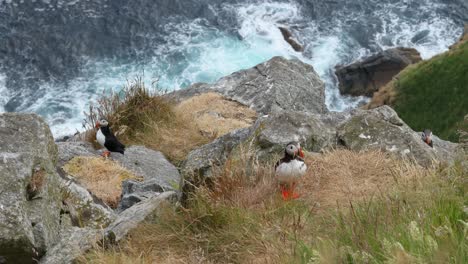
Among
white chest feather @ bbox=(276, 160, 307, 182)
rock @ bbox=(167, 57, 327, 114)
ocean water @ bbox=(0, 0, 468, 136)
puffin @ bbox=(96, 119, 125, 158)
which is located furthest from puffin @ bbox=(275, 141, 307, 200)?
ocean water @ bbox=(0, 0, 468, 136)

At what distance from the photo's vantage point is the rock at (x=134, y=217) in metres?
6.38

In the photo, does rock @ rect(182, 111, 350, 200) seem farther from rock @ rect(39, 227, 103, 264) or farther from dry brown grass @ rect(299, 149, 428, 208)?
rock @ rect(39, 227, 103, 264)

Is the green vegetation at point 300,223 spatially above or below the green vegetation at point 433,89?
above

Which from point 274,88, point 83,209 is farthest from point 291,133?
point 274,88

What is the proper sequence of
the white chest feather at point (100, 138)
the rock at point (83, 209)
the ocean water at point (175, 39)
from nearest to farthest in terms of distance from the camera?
1. the rock at point (83, 209)
2. the white chest feather at point (100, 138)
3. the ocean water at point (175, 39)

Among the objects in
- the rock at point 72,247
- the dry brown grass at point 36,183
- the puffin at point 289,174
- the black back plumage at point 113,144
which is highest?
the puffin at point 289,174

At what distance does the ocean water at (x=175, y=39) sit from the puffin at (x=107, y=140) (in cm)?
1307

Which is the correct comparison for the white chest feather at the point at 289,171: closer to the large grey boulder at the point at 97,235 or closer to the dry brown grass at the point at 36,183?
the large grey boulder at the point at 97,235

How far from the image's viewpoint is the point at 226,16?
35.5 m

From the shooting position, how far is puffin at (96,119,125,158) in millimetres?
13836

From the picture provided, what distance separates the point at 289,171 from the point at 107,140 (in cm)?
781

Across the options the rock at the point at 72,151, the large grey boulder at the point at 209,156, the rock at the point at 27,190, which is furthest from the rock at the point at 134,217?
the rock at the point at 72,151

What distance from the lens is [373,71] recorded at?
112ft

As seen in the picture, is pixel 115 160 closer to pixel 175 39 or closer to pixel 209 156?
pixel 209 156
